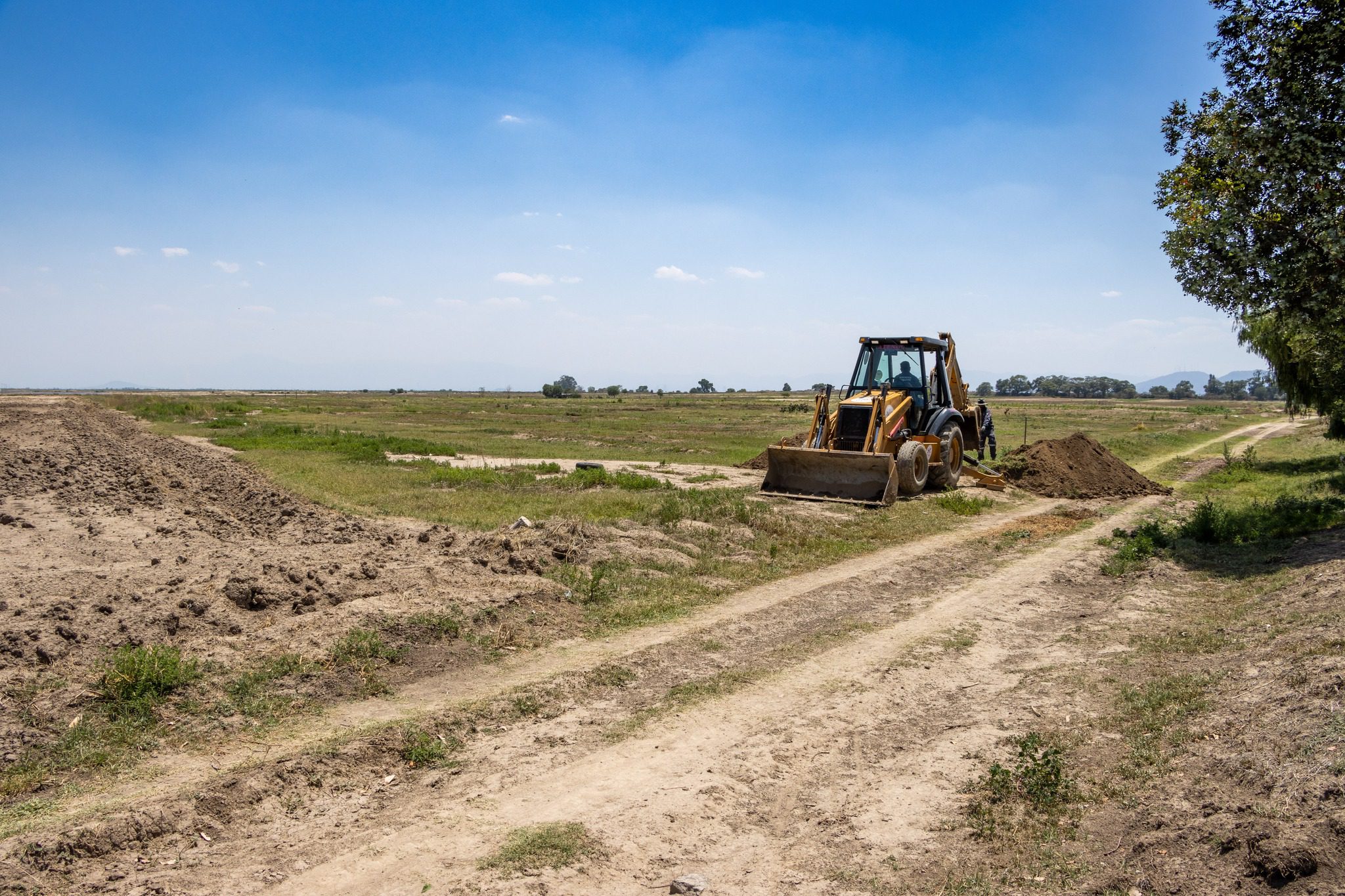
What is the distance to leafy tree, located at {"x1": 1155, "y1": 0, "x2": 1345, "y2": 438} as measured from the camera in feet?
34.5

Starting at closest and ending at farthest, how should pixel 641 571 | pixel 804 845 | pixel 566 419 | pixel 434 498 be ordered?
pixel 804 845
pixel 641 571
pixel 434 498
pixel 566 419

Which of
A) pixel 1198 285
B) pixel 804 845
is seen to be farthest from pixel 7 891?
pixel 1198 285

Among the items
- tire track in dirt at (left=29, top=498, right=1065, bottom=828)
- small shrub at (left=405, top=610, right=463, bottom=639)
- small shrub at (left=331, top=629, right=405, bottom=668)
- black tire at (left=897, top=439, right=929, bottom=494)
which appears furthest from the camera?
black tire at (left=897, top=439, right=929, bottom=494)

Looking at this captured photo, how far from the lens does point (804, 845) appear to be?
4.55m

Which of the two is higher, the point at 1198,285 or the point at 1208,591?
the point at 1198,285

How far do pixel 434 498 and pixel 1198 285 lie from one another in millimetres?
13872

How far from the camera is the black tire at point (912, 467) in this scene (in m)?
16.6

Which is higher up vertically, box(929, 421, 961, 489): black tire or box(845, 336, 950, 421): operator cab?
box(845, 336, 950, 421): operator cab

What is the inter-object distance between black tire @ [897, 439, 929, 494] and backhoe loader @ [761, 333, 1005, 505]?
14mm

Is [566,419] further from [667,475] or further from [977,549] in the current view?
[977,549]

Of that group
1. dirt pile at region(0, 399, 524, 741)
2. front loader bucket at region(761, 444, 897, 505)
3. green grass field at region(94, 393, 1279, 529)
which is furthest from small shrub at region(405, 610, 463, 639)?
front loader bucket at region(761, 444, 897, 505)

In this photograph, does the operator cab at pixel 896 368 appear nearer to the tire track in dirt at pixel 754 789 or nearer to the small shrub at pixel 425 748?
the tire track in dirt at pixel 754 789

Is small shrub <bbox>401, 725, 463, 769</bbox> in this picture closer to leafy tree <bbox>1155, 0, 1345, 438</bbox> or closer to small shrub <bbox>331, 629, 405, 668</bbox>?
small shrub <bbox>331, 629, 405, 668</bbox>

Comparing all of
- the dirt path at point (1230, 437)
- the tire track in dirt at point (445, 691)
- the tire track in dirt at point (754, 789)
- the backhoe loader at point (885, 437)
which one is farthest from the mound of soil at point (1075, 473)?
the tire track in dirt at point (754, 789)
